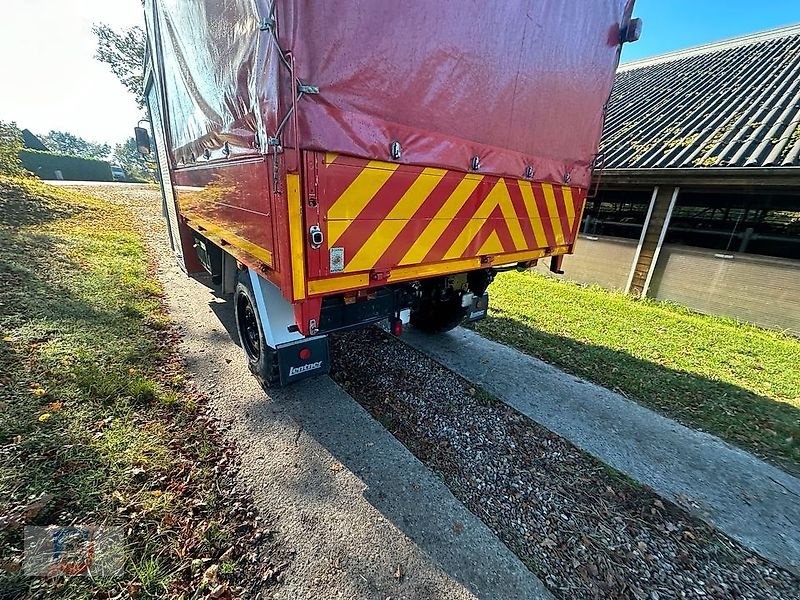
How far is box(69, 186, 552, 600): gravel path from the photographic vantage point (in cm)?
169

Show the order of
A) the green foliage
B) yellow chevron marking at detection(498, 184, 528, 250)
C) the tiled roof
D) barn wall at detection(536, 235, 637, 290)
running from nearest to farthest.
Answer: yellow chevron marking at detection(498, 184, 528, 250) → the tiled roof → barn wall at detection(536, 235, 637, 290) → the green foliage

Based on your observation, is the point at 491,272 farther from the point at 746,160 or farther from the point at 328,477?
the point at 746,160

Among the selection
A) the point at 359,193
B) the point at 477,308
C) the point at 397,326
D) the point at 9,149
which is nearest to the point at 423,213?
the point at 359,193

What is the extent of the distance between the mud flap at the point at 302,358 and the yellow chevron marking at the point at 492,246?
141cm

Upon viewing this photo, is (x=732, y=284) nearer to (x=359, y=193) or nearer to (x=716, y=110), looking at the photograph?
(x=716, y=110)

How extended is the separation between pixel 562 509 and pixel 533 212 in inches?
87.9

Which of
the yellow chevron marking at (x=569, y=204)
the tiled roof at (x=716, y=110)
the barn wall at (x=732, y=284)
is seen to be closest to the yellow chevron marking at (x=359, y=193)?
the yellow chevron marking at (x=569, y=204)

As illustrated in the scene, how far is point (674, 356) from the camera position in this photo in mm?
4309

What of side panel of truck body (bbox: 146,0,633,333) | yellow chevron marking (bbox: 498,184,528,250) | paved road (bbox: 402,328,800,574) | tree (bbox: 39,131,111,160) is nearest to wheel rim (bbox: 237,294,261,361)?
side panel of truck body (bbox: 146,0,633,333)

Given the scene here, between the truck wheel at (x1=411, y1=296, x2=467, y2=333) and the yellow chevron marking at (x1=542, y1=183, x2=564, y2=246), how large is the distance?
120 cm

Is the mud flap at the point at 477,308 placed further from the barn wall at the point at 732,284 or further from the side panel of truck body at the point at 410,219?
the barn wall at the point at 732,284

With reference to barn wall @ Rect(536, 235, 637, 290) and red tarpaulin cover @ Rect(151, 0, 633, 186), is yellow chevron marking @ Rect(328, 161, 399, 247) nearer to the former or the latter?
red tarpaulin cover @ Rect(151, 0, 633, 186)

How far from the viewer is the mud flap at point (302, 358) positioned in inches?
100

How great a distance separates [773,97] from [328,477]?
32.7 ft
